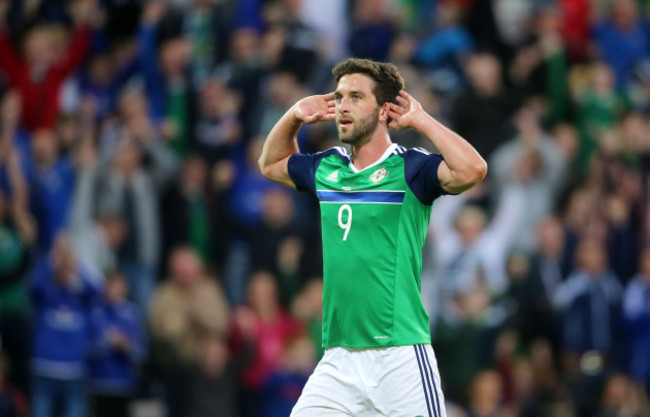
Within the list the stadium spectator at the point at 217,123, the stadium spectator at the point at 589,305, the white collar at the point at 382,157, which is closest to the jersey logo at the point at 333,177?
the white collar at the point at 382,157

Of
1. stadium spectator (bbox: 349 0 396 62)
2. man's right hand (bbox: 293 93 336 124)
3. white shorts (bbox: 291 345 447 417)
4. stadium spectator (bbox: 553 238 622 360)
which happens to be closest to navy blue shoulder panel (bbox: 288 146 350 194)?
man's right hand (bbox: 293 93 336 124)

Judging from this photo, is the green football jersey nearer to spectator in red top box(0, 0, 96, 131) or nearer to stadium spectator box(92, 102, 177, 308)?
stadium spectator box(92, 102, 177, 308)

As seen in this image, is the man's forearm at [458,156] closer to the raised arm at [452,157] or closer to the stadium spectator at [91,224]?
the raised arm at [452,157]

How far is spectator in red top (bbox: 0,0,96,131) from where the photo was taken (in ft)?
43.9

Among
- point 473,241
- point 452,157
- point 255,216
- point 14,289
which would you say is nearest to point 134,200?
point 255,216

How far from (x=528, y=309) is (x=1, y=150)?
5789 millimetres

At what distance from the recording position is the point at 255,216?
43.6 feet

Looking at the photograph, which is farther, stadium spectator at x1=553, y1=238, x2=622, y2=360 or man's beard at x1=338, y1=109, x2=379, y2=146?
stadium spectator at x1=553, y1=238, x2=622, y2=360

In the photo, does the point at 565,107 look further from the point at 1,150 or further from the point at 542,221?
the point at 1,150

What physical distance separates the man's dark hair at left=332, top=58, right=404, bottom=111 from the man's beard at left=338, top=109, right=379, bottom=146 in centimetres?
10

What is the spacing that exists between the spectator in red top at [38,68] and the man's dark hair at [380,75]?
22.8 feet

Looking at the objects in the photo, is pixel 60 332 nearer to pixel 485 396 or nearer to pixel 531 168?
pixel 485 396

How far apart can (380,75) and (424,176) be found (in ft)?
2.24

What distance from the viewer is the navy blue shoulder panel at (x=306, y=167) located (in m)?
7.34
